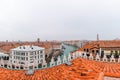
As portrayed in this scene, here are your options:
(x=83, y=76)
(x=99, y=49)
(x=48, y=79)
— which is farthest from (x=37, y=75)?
(x=99, y=49)

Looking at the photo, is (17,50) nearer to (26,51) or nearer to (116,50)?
(26,51)

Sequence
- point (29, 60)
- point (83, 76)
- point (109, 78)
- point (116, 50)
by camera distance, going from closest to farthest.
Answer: point (83, 76), point (109, 78), point (116, 50), point (29, 60)

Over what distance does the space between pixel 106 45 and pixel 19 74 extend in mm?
21854

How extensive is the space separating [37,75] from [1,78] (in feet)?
9.02

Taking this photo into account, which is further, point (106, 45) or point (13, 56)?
point (13, 56)

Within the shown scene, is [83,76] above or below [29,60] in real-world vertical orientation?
above

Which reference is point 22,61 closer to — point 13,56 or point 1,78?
point 13,56

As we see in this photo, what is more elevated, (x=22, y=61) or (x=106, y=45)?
(x=106, y=45)

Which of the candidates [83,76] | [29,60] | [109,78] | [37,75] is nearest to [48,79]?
[37,75]

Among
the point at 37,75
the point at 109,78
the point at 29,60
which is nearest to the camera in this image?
the point at 109,78

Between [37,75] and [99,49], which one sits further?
[99,49]

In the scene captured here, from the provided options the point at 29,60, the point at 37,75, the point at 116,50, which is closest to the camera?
the point at 37,75

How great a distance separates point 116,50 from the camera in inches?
1278

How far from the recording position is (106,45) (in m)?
34.0
